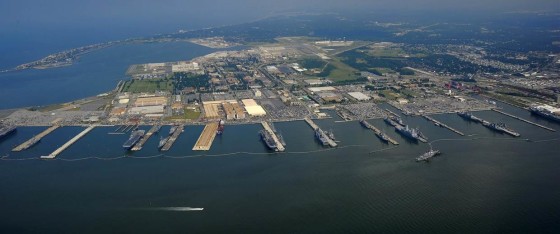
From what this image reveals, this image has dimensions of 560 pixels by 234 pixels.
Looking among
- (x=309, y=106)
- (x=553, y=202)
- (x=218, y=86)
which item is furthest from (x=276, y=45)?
(x=553, y=202)

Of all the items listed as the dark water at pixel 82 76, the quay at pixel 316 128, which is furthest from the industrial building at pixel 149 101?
the quay at pixel 316 128

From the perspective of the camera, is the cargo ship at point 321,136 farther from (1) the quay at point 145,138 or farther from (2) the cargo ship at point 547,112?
(2) the cargo ship at point 547,112

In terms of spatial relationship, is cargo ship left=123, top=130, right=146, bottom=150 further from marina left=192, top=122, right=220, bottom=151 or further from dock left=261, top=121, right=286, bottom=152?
dock left=261, top=121, right=286, bottom=152

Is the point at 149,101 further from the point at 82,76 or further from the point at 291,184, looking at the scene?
the point at 291,184

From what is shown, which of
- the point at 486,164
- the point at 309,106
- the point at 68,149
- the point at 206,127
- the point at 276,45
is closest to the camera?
the point at 486,164

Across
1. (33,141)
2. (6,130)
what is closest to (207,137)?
(33,141)

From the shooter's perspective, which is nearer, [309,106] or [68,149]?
[68,149]

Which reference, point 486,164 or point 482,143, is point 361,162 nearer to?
point 486,164
